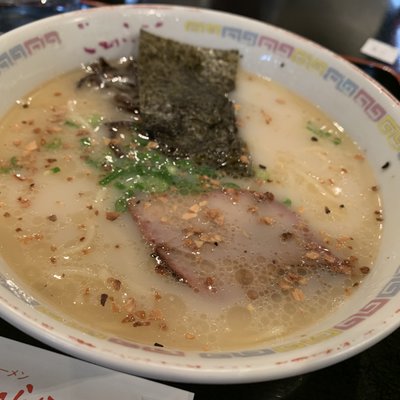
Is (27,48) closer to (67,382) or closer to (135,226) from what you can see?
(135,226)

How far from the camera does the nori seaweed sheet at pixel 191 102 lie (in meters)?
1.66

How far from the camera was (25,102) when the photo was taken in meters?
1.73

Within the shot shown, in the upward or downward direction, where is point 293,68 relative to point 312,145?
upward

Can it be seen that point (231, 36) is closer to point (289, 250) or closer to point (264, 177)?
point (264, 177)

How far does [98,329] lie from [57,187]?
0.53 meters

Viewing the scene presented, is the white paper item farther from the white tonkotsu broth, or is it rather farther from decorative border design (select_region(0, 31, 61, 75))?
decorative border design (select_region(0, 31, 61, 75))

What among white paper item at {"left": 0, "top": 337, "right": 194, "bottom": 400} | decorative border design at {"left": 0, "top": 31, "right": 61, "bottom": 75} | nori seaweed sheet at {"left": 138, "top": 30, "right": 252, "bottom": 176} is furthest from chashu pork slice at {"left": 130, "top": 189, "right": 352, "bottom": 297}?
decorative border design at {"left": 0, "top": 31, "right": 61, "bottom": 75}

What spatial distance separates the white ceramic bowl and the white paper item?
0.12 meters

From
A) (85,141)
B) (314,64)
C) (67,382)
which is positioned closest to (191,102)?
(85,141)

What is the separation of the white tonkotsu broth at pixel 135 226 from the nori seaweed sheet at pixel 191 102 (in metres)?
0.10

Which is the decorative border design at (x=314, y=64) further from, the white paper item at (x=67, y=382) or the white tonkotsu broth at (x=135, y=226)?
the white paper item at (x=67, y=382)

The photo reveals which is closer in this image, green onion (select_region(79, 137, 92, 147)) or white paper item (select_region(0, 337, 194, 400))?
white paper item (select_region(0, 337, 194, 400))

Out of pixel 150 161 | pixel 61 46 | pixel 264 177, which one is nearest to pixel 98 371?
pixel 150 161

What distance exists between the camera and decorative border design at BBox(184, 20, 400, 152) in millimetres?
1704
